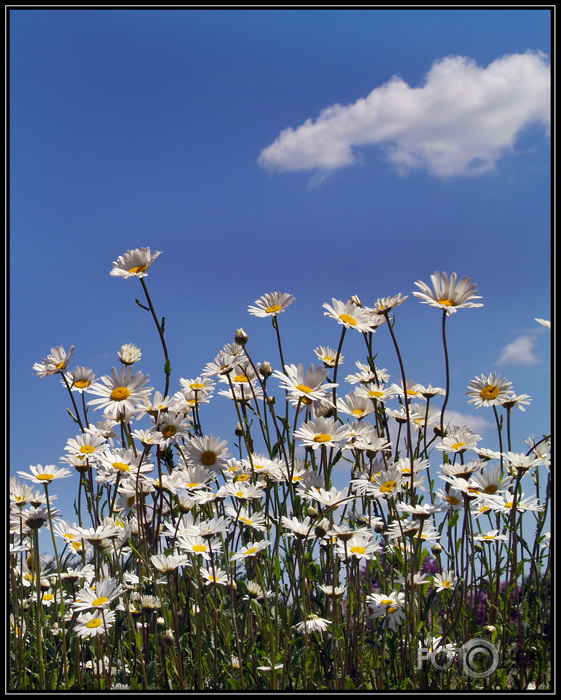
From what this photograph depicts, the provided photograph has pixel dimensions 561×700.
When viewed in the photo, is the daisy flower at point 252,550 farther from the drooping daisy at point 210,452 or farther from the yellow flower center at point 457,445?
the yellow flower center at point 457,445

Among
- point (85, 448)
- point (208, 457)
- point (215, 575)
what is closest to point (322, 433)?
point (208, 457)

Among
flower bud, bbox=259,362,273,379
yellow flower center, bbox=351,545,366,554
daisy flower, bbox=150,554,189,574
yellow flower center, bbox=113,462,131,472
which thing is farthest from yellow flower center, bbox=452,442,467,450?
yellow flower center, bbox=113,462,131,472

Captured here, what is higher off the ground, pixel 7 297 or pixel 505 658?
pixel 7 297

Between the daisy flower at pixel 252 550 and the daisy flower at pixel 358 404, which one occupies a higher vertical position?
the daisy flower at pixel 358 404

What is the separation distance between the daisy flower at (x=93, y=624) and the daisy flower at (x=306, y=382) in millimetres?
1161

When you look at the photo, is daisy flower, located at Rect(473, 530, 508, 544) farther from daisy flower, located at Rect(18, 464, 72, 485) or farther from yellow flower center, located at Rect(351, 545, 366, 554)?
daisy flower, located at Rect(18, 464, 72, 485)

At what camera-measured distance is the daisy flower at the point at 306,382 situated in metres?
2.54

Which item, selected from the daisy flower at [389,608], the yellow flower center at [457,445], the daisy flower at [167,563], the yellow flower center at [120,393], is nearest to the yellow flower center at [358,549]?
the daisy flower at [389,608]

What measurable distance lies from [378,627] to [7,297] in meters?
2.38
